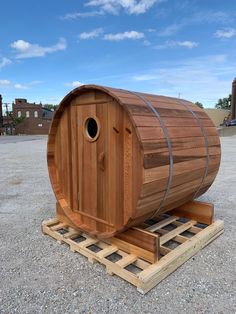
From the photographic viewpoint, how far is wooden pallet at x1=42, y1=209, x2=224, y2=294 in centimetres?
258

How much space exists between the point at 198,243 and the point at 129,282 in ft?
3.41

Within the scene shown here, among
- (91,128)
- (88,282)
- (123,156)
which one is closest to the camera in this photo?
(88,282)

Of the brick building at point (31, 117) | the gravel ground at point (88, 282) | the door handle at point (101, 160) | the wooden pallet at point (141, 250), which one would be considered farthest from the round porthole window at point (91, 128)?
→ the brick building at point (31, 117)

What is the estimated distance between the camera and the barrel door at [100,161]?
2.83 m

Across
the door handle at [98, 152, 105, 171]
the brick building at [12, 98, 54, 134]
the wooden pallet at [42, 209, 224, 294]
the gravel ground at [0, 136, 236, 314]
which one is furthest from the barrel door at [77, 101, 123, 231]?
the brick building at [12, 98, 54, 134]

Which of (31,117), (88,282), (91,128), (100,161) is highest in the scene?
(31,117)

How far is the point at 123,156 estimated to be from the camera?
108 inches

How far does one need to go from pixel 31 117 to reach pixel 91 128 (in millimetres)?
54766

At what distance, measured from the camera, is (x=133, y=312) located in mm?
2193

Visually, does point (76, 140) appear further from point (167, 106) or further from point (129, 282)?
point (129, 282)

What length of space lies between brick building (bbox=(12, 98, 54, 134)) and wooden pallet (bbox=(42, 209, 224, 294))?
47888 mm

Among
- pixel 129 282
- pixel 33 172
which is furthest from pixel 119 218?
pixel 33 172

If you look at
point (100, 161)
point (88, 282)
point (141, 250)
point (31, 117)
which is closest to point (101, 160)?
point (100, 161)

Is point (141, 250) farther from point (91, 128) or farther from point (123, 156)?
point (91, 128)
